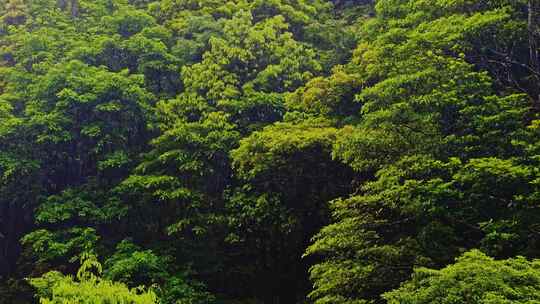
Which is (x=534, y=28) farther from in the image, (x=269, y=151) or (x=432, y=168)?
(x=269, y=151)

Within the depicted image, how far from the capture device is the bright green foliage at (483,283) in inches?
259

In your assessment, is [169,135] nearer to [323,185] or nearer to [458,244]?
[323,185]

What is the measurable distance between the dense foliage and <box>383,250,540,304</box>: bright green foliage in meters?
0.03

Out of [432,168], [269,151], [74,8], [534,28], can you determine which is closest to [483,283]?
[432,168]

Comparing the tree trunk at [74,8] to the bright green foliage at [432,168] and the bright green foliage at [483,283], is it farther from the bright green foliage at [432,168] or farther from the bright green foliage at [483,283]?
the bright green foliage at [483,283]

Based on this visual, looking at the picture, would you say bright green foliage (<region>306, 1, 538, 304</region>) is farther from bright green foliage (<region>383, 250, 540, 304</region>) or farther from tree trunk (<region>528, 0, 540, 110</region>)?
bright green foliage (<region>383, 250, 540, 304</region>)

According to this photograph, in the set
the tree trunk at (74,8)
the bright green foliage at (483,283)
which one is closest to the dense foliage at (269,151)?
the bright green foliage at (483,283)

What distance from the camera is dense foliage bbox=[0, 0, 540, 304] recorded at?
9.54 m

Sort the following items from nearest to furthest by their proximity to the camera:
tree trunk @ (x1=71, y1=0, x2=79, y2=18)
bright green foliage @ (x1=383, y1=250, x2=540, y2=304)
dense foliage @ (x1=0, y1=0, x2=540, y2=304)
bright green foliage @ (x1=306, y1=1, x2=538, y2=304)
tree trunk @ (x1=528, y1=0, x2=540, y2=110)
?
bright green foliage @ (x1=383, y1=250, x2=540, y2=304) → bright green foliage @ (x1=306, y1=1, x2=538, y2=304) → dense foliage @ (x1=0, y1=0, x2=540, y2=304) → tree trunk @ (x1=528, y1=0, x2=540, y2=110) → tree trunk @ (x1=71, y1=0, x2=79, y2=18)

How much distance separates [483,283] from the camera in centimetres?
671

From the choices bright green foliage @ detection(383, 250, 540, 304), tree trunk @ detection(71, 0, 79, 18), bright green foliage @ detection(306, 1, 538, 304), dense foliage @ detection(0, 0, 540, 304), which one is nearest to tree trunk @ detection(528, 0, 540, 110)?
dense foliage @ detection(0, 0, 540, 304)

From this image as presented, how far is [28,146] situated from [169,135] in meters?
4.13

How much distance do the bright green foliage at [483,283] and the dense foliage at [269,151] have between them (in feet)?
→ 0.11

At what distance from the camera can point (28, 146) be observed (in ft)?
50.8
